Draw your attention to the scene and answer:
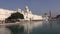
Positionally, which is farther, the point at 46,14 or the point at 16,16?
the point at 46,14

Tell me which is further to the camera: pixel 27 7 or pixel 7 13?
pixel 27 7

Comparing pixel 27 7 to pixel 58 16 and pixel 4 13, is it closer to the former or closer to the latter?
pixel 4 13

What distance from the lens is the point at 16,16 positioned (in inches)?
2557

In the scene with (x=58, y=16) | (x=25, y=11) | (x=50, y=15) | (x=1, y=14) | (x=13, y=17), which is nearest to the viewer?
(x=13, y=17)

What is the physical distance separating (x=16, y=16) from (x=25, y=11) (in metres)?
24.7

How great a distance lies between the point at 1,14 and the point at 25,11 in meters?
17.1

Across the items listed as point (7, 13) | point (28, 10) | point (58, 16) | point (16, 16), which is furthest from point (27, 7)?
point (58, 16)

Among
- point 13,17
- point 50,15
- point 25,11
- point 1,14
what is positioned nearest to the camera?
point 13,17

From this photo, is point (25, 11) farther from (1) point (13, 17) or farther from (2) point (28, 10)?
(1) point (13, 17)

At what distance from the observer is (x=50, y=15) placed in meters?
105

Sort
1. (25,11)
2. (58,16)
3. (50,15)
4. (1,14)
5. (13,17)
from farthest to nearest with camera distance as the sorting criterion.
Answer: (58,16), (50,15), (25,11), (1,14), (13,17)

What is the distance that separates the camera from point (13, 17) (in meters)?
63.3

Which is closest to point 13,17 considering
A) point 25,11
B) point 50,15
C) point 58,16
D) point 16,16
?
point 16,16

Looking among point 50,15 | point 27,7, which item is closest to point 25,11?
point 27,7
